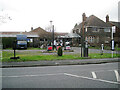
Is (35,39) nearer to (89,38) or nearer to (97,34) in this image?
(89,38)

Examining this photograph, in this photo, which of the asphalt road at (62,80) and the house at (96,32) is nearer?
the asphalt road at (62,80)

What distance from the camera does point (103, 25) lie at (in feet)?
131

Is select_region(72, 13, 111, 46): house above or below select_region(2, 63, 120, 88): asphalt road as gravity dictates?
above

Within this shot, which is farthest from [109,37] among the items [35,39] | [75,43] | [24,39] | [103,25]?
[24,39]

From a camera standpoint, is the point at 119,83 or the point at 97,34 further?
the point at 97,34

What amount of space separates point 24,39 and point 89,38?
63.7 ft

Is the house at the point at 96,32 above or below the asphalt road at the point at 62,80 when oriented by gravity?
above

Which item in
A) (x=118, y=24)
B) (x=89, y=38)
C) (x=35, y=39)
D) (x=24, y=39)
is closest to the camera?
(x=24, y=39)

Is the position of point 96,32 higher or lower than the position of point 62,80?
higher

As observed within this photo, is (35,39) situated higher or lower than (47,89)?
higher

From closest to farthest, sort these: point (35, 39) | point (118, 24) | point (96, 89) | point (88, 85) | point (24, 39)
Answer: point (96, 89) < point (88, 85) < point (24, 39) < point (35, 39) < point (118, 24)

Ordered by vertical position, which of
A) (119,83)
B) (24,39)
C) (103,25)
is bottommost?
(119,83)

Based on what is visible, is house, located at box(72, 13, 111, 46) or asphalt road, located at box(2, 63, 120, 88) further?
Result: house, located at box(72, 13, 111, 46)

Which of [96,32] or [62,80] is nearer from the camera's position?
[62,80]
